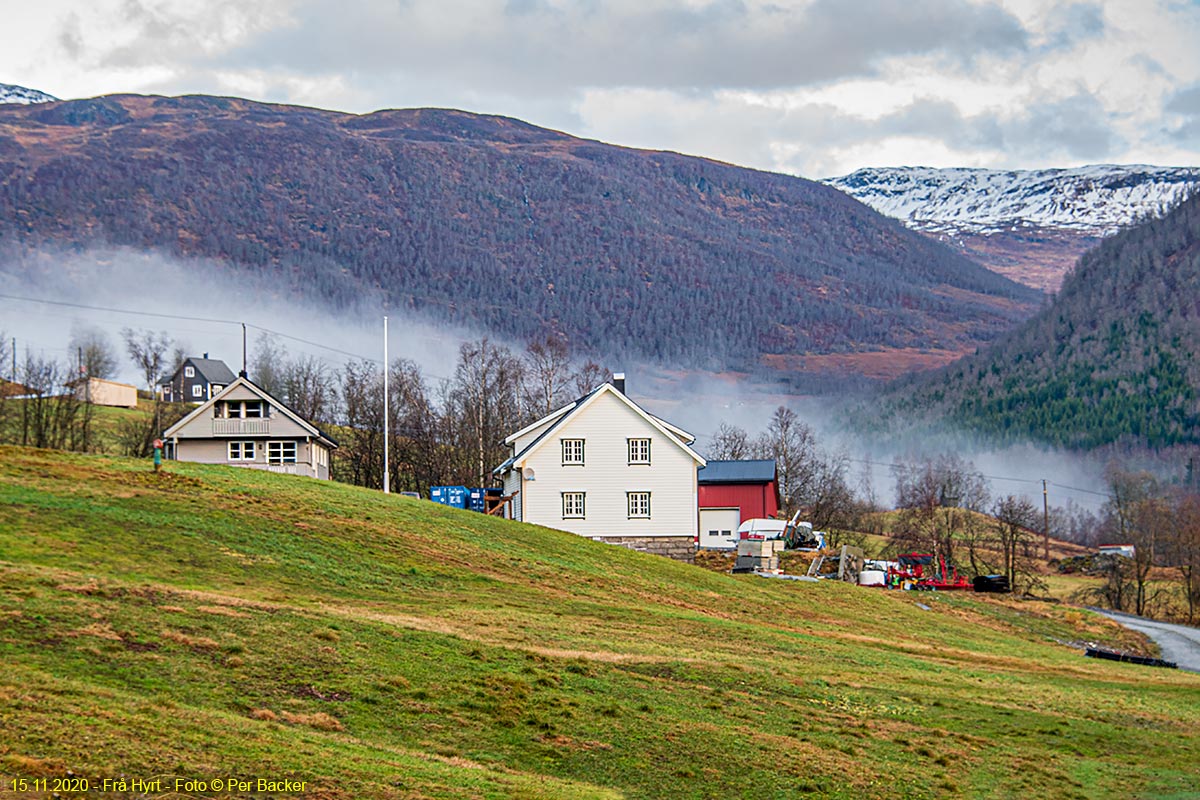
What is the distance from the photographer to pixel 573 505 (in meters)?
72.9

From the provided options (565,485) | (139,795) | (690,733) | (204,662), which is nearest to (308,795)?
(139,795)

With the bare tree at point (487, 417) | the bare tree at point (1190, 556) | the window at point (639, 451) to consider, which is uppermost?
the bare tree at point (487, 417)

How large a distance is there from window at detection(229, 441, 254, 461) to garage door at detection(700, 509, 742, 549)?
100.0 feet

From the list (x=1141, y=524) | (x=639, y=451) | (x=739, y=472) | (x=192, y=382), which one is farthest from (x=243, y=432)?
(x=192, y=382)

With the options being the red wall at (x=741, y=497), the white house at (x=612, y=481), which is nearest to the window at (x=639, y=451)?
the white house at (x=612, y=481)

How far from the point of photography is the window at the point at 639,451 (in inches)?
2886

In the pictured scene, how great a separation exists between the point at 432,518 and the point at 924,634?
20471mm

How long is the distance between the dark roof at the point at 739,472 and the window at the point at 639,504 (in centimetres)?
1606

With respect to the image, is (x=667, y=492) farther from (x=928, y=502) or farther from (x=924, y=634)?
(x=928, y=502)

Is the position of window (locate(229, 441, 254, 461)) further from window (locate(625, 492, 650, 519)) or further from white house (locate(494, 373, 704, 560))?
window (locate(625, 492, 650, 519))

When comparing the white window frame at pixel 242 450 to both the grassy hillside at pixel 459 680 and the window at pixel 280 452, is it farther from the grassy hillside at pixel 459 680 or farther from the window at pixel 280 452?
the grassy hillside at pixel 459 680

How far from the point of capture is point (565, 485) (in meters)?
72.8

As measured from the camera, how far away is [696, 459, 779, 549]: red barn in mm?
88938

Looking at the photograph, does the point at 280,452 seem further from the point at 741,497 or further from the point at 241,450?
the point at 741,497
